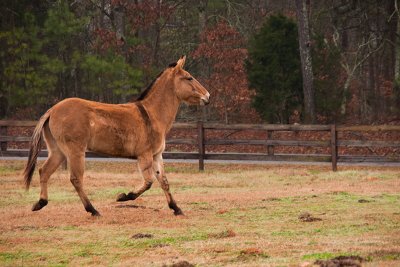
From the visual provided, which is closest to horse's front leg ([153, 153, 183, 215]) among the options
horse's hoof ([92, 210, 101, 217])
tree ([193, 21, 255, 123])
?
horse's hoof ([92, 210, 101, 217])

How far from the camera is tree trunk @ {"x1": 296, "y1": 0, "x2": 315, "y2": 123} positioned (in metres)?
32.6

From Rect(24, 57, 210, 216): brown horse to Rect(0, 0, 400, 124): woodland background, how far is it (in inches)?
688

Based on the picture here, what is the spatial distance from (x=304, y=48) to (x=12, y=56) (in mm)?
13589

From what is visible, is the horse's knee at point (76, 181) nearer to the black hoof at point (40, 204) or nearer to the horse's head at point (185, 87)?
the black hoof at point (40, 204)

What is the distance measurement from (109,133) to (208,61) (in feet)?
86.7

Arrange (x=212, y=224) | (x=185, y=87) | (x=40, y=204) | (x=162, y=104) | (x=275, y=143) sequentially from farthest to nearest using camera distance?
(x=275, y=143), (x=185, y=87), (x=162, y=104), (x=40, y=204), (x=212, y=224)

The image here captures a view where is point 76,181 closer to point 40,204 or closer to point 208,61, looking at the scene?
point 40,204

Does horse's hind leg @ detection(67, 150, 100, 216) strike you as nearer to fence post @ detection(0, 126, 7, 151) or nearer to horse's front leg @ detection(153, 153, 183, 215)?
horse's front leg @ detection(153, 153, 183, 215)

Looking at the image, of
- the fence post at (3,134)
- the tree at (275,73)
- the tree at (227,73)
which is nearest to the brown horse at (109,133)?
the fence post at (3,134)

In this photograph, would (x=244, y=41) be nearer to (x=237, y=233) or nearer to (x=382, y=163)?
(x=382, y=163)

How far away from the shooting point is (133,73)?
121 ft

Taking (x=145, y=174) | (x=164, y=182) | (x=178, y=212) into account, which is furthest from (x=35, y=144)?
(x=178, y=212)

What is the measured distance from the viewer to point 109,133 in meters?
15.1

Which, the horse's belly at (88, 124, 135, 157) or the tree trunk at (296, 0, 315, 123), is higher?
the tree trunk at (296, 0, 315, 123)
